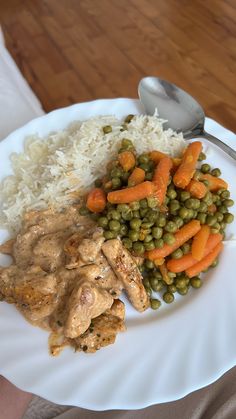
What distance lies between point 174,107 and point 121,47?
1715mm

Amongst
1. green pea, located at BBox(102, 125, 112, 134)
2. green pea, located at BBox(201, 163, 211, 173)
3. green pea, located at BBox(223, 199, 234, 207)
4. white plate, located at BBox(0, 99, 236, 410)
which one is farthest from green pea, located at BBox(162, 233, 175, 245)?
green pea, located at BBox(102, 125, 112, 134)

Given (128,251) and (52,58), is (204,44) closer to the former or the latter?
(52,58)

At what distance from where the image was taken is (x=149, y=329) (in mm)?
1690

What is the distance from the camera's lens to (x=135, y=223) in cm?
186

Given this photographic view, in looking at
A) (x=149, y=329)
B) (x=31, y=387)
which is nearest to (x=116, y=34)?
(x=149, y=329)

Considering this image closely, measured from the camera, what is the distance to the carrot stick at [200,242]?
72.6 inches

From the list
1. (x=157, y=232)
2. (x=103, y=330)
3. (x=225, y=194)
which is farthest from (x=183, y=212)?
(x=103, y=330)

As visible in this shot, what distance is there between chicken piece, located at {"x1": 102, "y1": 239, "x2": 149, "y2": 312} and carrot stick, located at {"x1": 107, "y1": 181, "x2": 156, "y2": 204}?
19 cm

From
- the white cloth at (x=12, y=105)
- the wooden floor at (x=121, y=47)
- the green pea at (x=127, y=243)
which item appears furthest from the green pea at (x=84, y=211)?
the wooden floor at (x=121, y=47)

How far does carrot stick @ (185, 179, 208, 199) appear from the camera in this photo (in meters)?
1.92

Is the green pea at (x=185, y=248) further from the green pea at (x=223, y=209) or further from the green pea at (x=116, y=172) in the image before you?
the green pea at (x=116, y=172)

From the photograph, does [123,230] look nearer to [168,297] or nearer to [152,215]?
[152,215]

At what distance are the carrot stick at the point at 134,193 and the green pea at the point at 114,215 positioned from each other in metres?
0.05

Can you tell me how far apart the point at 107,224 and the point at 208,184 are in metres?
0.48
